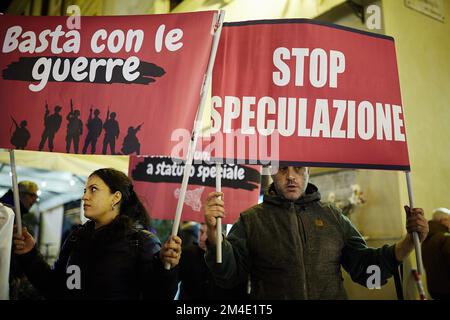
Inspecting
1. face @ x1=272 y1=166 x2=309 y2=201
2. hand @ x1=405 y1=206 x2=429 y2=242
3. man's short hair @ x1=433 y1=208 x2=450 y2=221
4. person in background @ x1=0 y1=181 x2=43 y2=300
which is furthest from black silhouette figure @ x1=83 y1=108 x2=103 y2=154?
man's short hair @ x1=433 y1=208 x2=450 y2=221

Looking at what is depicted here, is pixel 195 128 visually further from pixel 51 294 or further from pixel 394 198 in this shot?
pixel 394 198

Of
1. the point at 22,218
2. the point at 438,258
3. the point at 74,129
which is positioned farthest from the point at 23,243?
the point at 438,258

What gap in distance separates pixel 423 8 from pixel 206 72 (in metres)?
4.25

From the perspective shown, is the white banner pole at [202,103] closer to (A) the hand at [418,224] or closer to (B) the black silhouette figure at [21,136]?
(B) the black silhouette figure at [21,136]

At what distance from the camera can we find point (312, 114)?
209 centimetres

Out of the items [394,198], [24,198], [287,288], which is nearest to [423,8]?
[394,198]

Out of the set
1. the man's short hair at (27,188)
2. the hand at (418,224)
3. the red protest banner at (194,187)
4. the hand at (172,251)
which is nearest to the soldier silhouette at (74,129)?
the hand at (172,251)

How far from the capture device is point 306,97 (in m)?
2.11

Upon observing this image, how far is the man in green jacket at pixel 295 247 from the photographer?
2.00m

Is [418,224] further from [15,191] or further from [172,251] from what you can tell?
[15,191]

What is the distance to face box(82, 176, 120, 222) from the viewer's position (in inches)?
86.7

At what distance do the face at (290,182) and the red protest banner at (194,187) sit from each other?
5.49 ft

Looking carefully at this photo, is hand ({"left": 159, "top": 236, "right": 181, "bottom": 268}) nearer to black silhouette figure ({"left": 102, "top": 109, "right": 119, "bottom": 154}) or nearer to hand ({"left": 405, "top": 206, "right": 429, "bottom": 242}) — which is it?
black silhouette figure ({"left": 102, "top": 109, "right": 119, "bottom": 154})

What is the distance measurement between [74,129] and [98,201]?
39 centimetres
